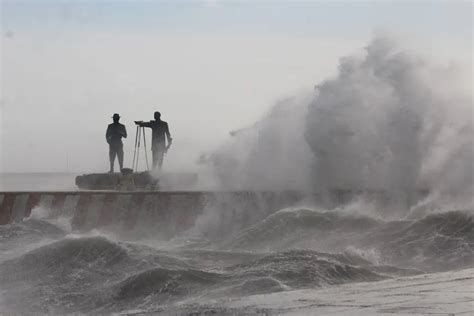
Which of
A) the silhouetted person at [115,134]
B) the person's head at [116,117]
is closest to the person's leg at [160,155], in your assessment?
the silhouetted person at [115,134]

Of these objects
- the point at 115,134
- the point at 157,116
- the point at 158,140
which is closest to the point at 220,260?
the point at 158,140

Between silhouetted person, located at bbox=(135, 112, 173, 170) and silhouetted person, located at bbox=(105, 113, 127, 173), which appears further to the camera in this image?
silhouetted person, located at bbox=(105, 113, 127, 173)

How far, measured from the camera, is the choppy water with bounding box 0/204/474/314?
10.8m

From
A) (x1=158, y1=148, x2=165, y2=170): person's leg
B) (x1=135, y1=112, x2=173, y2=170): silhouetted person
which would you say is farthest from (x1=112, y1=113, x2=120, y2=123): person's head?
(x1=158, y1=148, x2=165, y2=170): person's leg

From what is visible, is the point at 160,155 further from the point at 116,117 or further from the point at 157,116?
the point at 116,117

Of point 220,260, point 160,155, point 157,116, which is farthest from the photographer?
point 157,116

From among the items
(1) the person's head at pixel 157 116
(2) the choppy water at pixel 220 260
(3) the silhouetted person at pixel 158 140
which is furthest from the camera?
(1) the person's head at pixel 157 116

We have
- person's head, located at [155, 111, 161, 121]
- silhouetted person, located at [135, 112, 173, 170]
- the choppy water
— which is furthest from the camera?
person's head, located at [155, 111, 161, 121]

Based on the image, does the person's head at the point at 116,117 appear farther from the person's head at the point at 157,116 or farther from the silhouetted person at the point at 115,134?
the person's head at the point at 157,116

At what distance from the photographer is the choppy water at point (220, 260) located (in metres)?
10.8

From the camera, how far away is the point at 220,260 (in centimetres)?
1328

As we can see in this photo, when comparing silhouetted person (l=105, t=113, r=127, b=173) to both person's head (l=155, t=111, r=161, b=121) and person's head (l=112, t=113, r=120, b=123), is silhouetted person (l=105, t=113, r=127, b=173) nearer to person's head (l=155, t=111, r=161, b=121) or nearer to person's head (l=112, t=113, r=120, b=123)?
person's head (l=112, t=113, r=120, b=123)

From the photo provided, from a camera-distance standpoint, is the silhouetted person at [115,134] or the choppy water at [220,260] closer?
the choppy water at [220,260]

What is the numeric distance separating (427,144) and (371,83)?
2.14 meters
